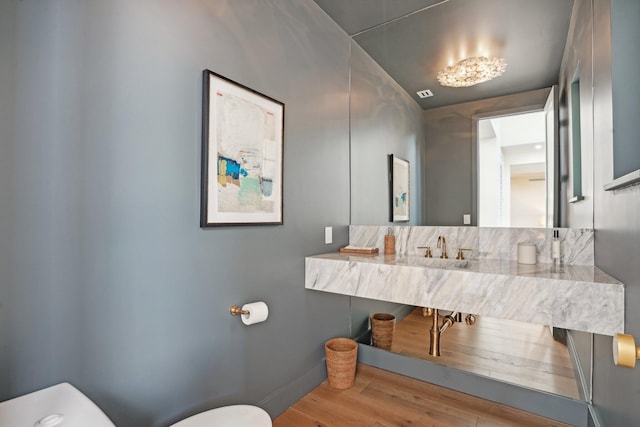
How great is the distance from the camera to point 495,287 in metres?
1.37

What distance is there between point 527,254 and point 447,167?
71 centimetres

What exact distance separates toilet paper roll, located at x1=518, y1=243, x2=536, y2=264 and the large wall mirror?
18 centimetres

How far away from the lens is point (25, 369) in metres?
0.86

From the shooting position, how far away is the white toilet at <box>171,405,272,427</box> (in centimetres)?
113

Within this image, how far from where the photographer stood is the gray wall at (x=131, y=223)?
2.86ft

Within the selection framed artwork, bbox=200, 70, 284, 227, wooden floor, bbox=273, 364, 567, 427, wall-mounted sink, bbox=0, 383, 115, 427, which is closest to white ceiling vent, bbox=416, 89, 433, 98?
framed artwork, bbox=200, 70, 284, 227

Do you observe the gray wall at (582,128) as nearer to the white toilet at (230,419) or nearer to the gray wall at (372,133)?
the gray wall at (372,133)

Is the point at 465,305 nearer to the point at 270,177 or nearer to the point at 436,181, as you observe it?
the point at 436,181

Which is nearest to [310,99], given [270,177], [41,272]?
[270,177]

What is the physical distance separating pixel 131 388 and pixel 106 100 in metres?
0.97

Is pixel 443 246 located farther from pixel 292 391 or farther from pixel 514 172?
pixel 292 391

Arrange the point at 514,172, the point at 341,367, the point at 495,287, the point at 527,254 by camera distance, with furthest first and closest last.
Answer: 1. the point at 341,367
2. the point at 514,172
3. the point at 527,254
4. the point at 495,287

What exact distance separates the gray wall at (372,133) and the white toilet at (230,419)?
4.85 feet

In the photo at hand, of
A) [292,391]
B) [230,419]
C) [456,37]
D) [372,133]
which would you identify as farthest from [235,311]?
[456,37]
